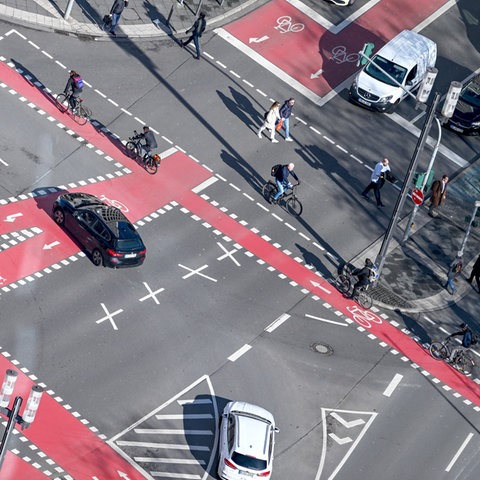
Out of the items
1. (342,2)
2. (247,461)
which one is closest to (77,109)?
(342,2)

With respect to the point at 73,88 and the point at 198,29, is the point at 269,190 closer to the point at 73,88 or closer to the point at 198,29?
the point at 73,88

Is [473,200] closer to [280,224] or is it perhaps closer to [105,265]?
[280,224]

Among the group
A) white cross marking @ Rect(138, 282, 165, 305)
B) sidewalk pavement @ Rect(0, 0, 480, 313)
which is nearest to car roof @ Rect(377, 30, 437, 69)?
sidewalk pavement @ Rect(0, 0, 480, 313)

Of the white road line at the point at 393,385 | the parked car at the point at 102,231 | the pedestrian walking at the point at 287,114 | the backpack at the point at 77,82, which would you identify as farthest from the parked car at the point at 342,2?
the white road line at the point at 393,385

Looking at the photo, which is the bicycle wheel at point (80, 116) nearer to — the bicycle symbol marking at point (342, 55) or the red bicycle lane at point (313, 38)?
the red bicycle lane at point (313, 38)

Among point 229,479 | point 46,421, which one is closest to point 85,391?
point 46,421

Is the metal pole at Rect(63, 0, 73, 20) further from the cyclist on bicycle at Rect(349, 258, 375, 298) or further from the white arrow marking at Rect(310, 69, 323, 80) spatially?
the cyclist on bicycle at Rect(349, 258, 375, 298)
